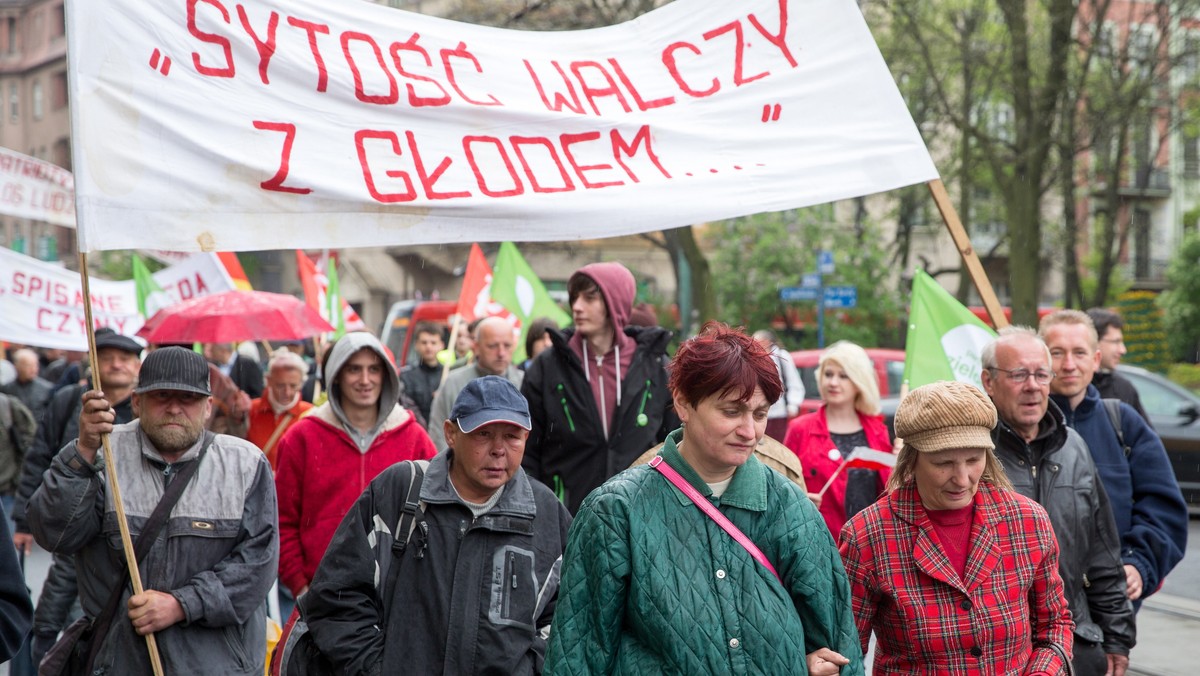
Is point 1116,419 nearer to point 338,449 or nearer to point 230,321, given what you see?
point 338,449

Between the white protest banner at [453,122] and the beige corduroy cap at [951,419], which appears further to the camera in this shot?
the white protest banner at [453,122]

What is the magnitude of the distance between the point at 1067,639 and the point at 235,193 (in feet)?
9.18

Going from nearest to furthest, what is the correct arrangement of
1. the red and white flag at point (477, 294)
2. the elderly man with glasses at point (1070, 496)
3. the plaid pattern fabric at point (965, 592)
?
the plaid pattern fabric at point (965, 592)
the elderly man with glasses at point (1070, 496)
the red and white flag at point (477, 294)

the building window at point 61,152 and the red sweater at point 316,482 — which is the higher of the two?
the building window at point 61,152

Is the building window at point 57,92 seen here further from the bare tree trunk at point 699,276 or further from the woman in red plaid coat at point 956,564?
the woman in red plaid coat at point 956,564

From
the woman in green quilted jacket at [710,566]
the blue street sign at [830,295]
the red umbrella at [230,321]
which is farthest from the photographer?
the blue street sign at [830,295]

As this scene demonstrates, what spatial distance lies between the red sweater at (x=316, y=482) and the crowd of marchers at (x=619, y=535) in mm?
11

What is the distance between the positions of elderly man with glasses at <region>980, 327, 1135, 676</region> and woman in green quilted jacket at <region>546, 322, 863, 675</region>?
63.4 inches

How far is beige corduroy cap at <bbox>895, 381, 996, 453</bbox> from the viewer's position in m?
3.81

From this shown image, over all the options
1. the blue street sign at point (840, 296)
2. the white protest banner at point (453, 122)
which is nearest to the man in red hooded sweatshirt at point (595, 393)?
the white protest banner at point (453, 122)

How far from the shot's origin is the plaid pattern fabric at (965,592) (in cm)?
374

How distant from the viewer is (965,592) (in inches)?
147

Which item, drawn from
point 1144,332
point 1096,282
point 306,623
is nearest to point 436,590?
point 306,623

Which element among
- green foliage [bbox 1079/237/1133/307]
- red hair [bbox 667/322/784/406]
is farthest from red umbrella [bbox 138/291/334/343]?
green foliage [bbox 1079/237/1133/307]
